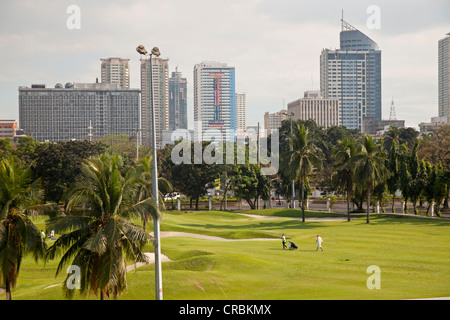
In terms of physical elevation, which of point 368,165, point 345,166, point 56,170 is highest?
point 368,165

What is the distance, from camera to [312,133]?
12938 centimetres

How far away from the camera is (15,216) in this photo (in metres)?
24.5

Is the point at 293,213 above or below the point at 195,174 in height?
below

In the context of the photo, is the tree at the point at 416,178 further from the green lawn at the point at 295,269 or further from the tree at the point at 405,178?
the green lawn at the point at 295,269

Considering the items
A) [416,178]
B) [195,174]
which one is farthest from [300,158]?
[195,174]

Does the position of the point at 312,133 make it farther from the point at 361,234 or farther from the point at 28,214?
the point at 28,214

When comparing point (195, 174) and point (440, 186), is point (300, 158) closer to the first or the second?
point (440, 186)

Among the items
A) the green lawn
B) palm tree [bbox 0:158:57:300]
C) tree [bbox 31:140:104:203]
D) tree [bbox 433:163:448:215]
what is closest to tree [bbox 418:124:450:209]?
tree [bbox 433:163:448:215]

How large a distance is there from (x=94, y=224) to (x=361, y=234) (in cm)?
3619

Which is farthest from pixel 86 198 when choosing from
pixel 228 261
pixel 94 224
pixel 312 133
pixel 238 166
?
pixel 312 133

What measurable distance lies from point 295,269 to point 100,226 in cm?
1445

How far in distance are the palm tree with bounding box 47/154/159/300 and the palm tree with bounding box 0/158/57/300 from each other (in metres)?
3.34

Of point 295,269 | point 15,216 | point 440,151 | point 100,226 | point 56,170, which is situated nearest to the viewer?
point 100,226

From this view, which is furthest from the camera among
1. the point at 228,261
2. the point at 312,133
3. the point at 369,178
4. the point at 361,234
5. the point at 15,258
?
the point at 312,133
